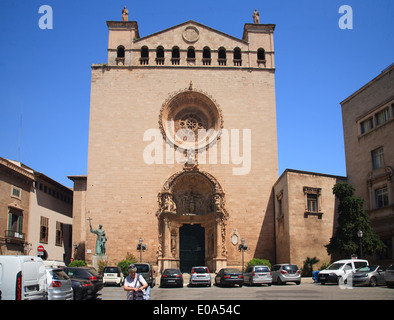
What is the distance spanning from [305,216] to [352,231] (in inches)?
144

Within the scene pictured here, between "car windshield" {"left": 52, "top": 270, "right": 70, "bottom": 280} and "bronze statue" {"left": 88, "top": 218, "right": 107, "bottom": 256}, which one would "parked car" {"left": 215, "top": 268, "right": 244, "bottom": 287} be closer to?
"bronze statue" {"left": 88, "top": 218, "right": 107, "bottom": 256}

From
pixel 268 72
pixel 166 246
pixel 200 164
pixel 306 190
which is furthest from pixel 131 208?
pixel 268 72

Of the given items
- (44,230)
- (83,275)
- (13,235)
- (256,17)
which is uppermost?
(256,17)

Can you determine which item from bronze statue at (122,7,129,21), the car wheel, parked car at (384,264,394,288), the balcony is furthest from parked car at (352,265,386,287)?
bronze statue at (122,7,129,21)

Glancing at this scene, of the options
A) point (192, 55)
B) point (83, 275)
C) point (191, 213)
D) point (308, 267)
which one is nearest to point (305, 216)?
point (308, 267)

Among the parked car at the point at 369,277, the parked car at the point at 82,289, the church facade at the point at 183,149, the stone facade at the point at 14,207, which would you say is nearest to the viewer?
the parked car at the point at 82,289

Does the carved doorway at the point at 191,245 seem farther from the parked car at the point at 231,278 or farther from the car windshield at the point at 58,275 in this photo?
the car windshield at the point at 58,275

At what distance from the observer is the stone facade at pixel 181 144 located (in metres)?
31.1

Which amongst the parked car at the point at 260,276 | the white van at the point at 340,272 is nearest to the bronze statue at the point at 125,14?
the parked car at the point at 260,276

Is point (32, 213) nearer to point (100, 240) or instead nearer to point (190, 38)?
point (100, 240)

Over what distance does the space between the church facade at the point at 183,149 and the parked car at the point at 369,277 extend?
863 cm

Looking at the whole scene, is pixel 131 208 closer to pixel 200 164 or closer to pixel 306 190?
pixel 200 164

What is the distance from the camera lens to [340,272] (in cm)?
2106
